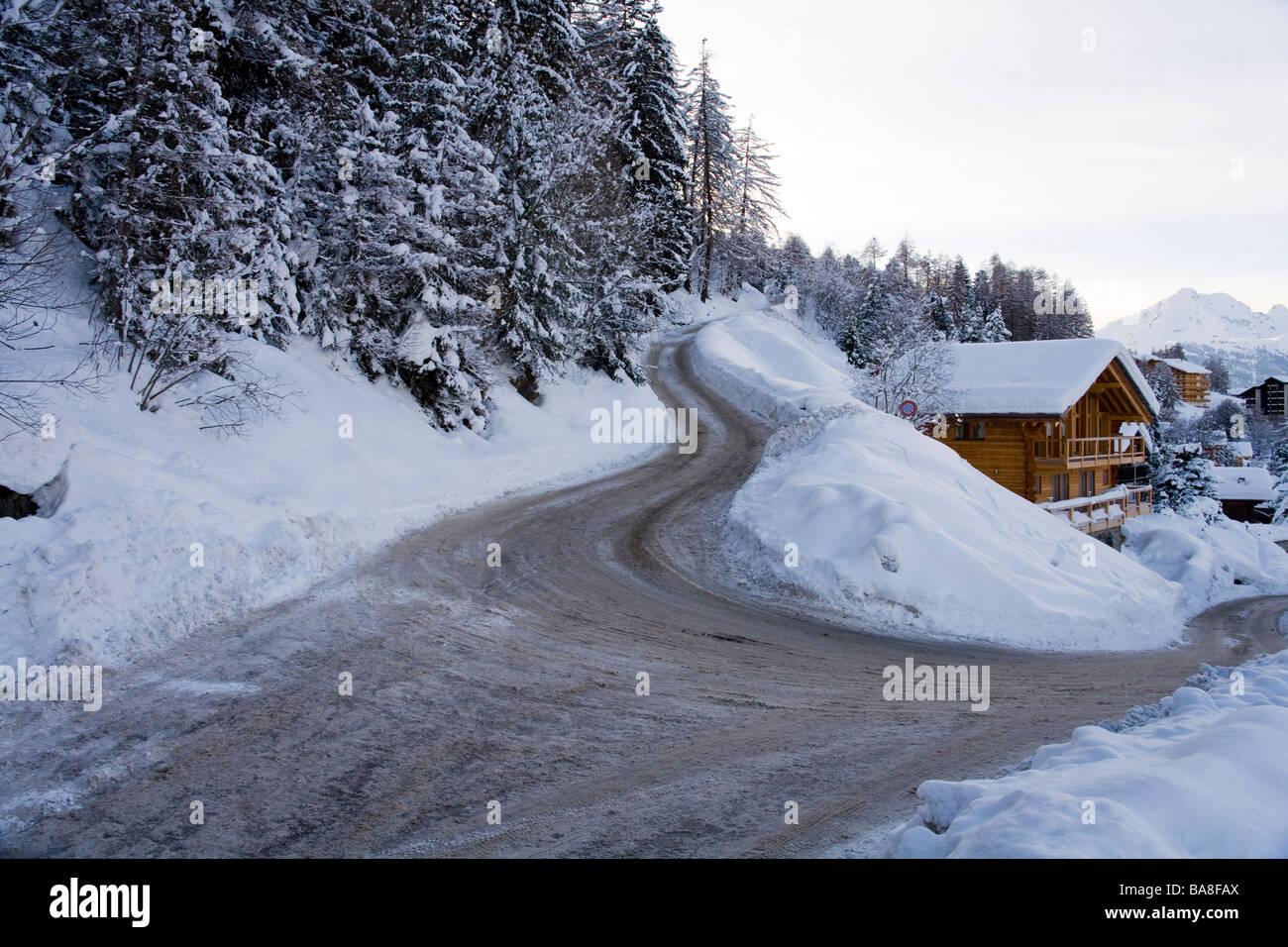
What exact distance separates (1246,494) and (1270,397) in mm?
57178

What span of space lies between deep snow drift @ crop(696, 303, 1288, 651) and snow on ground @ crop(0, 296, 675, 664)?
679cm

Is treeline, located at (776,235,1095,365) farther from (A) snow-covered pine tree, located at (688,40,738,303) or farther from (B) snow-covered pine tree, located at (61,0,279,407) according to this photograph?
(B) snow-covered pine tree, located at (61,0,279,407)

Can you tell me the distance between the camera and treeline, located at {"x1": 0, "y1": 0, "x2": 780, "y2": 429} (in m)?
14.1

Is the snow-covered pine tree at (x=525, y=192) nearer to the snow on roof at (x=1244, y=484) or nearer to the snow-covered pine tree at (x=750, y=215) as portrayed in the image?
the snow-covered pine tree at (x=750, y=215)

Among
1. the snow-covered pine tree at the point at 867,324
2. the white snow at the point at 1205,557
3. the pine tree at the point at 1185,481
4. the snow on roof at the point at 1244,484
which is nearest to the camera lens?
the white snow at the point at 1205,557

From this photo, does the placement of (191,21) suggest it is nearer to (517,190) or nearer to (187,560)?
(517,190)

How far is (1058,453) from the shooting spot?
29.9 metres

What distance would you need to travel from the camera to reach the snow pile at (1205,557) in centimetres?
2695

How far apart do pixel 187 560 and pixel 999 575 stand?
38.3 ft

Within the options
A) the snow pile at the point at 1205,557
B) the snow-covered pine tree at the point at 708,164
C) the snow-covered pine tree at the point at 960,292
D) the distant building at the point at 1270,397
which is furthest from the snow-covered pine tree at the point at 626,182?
the distant building at the point at 1270,397

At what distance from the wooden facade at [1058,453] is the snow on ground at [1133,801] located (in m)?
23.0

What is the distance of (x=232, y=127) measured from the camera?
17.6 m

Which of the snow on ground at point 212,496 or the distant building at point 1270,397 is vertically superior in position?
the distant building at point 1270,397
